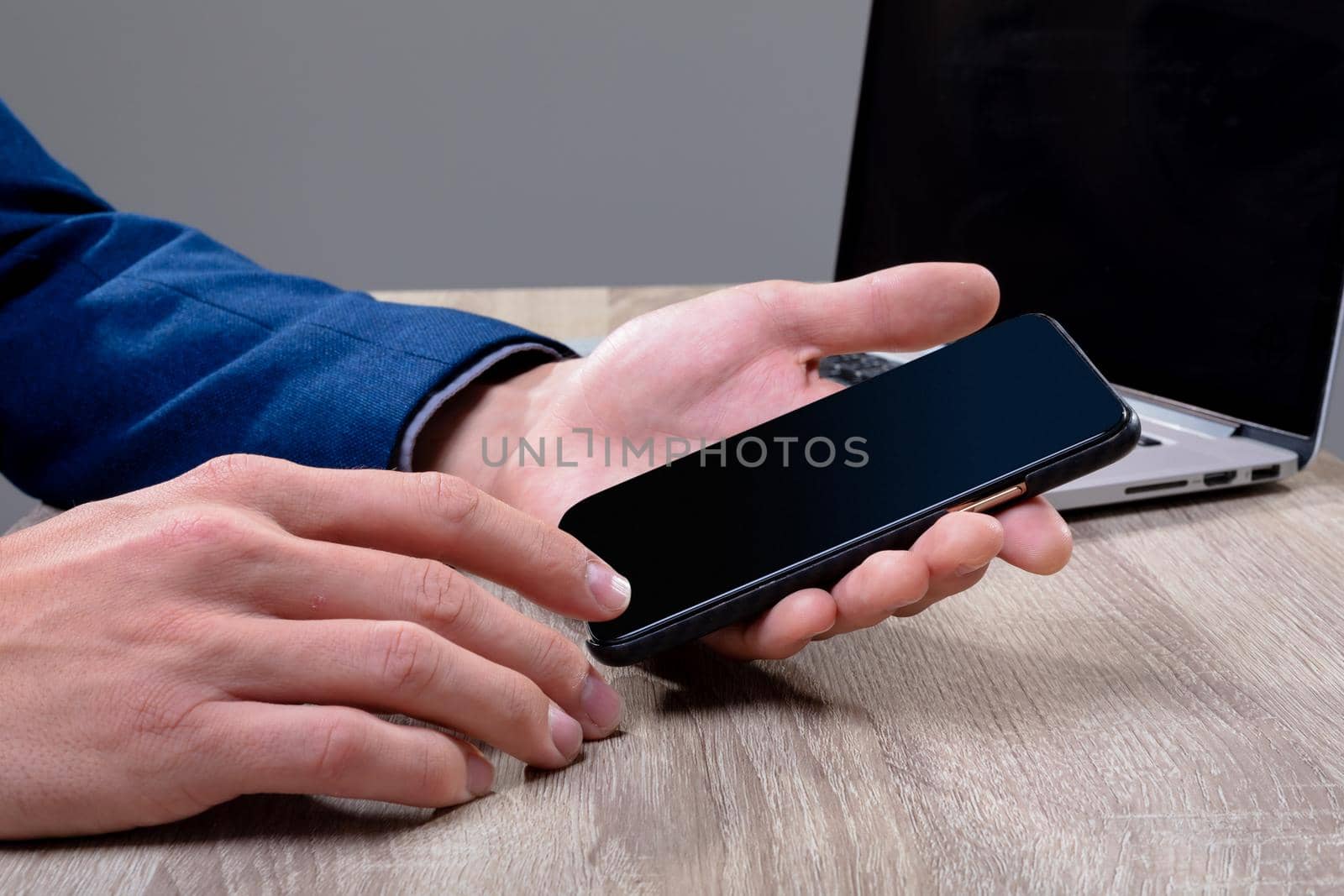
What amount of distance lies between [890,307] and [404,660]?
0.32 m

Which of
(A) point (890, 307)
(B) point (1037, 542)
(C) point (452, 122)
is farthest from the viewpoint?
(C) point (452, 122)

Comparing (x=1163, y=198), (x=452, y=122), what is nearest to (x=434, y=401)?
(x=1163, y=198)

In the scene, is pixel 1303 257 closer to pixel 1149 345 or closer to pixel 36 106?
pixel 1149 345

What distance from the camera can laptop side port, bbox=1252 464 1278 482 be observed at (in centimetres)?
63

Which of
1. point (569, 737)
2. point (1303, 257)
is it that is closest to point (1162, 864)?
point (569, 737)

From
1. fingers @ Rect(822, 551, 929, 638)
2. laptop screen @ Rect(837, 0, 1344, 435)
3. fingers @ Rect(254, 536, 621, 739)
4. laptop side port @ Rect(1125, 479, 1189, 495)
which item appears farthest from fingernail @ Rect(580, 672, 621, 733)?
laptop screen @ Rect(837, 0, 1344, 435)

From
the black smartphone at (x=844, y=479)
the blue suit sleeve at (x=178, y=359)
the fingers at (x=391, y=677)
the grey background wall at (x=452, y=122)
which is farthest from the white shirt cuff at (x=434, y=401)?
the grey background wall at (x=452, y=122)

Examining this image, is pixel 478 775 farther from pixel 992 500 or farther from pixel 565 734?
pixel 992 500

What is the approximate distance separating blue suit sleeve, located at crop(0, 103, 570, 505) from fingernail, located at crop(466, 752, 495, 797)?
0.27 metres

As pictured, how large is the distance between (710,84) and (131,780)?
2129mm

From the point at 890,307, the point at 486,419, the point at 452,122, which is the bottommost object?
the point at 452,122

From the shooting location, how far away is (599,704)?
41cm

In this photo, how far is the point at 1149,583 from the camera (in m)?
0.53

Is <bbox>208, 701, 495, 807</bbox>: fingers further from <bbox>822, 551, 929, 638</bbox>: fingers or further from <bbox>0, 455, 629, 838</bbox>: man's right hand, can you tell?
<bbox>822, 551, 929, 638</bbox>: fingers
